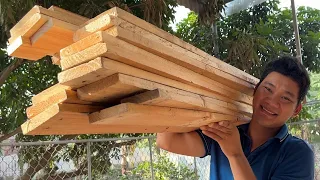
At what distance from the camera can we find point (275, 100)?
5.02 ft

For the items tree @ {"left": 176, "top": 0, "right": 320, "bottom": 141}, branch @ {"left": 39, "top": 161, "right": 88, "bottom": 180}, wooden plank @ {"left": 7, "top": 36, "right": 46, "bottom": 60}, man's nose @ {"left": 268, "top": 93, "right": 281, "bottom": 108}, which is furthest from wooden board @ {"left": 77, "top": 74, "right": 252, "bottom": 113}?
tree @ {"left": 176, "top": 0, "right": 320, "bottom": 141}

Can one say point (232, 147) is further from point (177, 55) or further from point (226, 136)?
point (177, 55)

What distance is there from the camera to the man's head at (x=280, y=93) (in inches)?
60.7

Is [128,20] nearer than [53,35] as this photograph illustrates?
Yes

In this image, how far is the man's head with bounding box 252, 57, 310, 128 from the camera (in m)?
1.54

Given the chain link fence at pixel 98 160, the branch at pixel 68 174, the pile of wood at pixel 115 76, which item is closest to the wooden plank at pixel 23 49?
the pile of wood at pixel 115 76

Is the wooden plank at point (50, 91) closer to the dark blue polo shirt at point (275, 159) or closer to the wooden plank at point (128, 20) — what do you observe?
the wooden plank at point (128, 20)

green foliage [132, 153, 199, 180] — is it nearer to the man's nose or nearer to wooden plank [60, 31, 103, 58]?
the man's nose

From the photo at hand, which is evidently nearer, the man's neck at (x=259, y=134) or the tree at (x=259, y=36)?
the man's neck at (x=259, y=134)

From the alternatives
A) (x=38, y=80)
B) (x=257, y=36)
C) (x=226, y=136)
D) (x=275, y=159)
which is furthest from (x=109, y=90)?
(x=257, y=36)

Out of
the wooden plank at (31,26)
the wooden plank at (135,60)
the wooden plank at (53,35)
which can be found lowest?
the wooden plank at (135,60)

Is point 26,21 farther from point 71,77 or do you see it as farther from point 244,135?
point 244,135

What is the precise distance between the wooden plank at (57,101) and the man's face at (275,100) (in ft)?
2.48

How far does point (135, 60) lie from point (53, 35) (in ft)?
1.26
